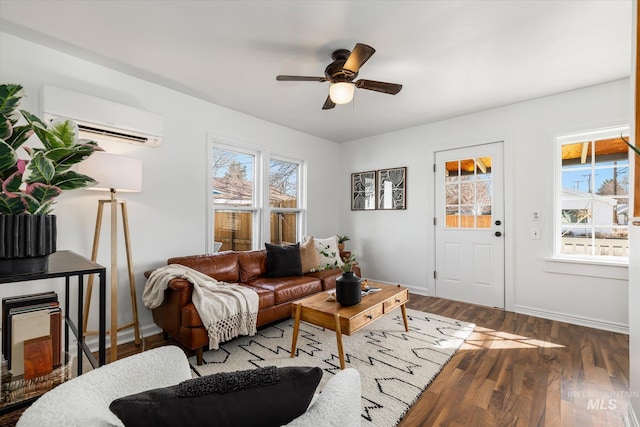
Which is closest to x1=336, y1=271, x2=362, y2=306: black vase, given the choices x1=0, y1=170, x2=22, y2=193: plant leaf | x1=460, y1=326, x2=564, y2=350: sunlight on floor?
x1=460, y1=326, x2=564, y2=350: sunlight on floor

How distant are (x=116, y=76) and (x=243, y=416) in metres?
3.27

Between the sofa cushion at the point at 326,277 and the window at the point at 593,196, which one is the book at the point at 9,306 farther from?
the window at the point at 593,196

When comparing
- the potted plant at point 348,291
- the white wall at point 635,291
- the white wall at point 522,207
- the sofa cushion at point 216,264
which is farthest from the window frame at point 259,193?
the white wall at point 635,291

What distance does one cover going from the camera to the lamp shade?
7.43 feet

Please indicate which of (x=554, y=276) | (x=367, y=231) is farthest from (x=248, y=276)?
(x=554, y=276)

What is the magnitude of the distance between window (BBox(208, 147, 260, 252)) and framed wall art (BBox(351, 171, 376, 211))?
1.83m

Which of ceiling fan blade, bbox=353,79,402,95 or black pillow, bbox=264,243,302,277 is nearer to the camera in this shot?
ceiling fan blade, bbox=353,79,402,95

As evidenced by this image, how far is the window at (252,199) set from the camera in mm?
3689

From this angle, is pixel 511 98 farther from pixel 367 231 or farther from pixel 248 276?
pixel 248 276

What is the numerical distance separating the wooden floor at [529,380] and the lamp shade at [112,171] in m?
1.47

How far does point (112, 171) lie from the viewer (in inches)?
92.7

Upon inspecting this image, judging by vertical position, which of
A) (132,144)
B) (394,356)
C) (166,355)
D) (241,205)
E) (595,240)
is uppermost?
(132,144)

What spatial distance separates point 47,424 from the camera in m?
0.58

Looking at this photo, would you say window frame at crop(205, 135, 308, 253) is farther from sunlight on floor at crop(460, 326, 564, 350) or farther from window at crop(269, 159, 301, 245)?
sunlight on floor at crop(460, 326, 564, 350)
